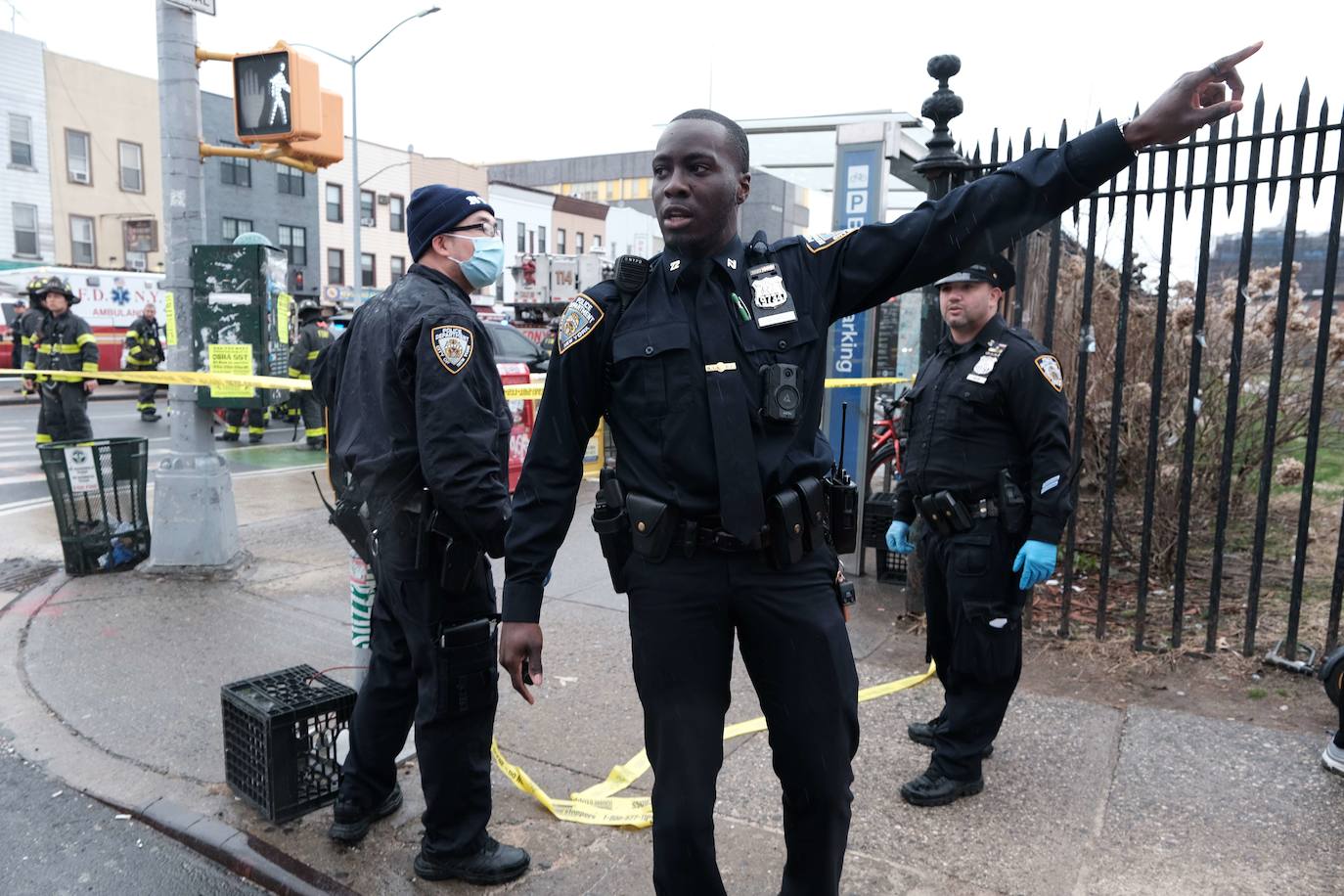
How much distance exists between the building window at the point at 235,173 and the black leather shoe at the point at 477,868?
39.2 m

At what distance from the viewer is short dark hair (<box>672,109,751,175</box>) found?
94.9 inches

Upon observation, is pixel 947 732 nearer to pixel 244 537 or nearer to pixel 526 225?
pixel 244 537

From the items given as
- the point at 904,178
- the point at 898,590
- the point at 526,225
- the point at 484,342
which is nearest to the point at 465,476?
the point at 484,342

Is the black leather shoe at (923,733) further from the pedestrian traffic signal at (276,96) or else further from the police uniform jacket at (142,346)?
the police uniform jacket at (142,346)

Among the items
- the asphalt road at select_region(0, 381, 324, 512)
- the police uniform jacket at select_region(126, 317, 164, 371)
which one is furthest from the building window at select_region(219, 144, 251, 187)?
the police uniform jacket at select_region(126, 317, 164, 371)

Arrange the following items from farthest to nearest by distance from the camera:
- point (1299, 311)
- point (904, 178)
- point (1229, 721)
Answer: point (904, 178), point (1299, 311), point (1229, 721)

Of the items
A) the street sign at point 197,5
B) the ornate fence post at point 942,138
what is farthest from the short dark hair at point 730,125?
the street sign at point 197,5

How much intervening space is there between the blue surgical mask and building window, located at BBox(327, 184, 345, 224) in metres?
42.1

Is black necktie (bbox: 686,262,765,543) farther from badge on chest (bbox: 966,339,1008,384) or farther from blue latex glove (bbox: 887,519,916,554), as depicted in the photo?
blue latex glove (bbox: 887,519,916,554)

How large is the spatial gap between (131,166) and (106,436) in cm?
2533

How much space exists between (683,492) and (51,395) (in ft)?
34.6

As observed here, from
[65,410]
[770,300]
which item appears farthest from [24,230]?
[770,300]

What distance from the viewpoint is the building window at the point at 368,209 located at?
43781mm

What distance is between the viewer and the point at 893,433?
6742 mm
